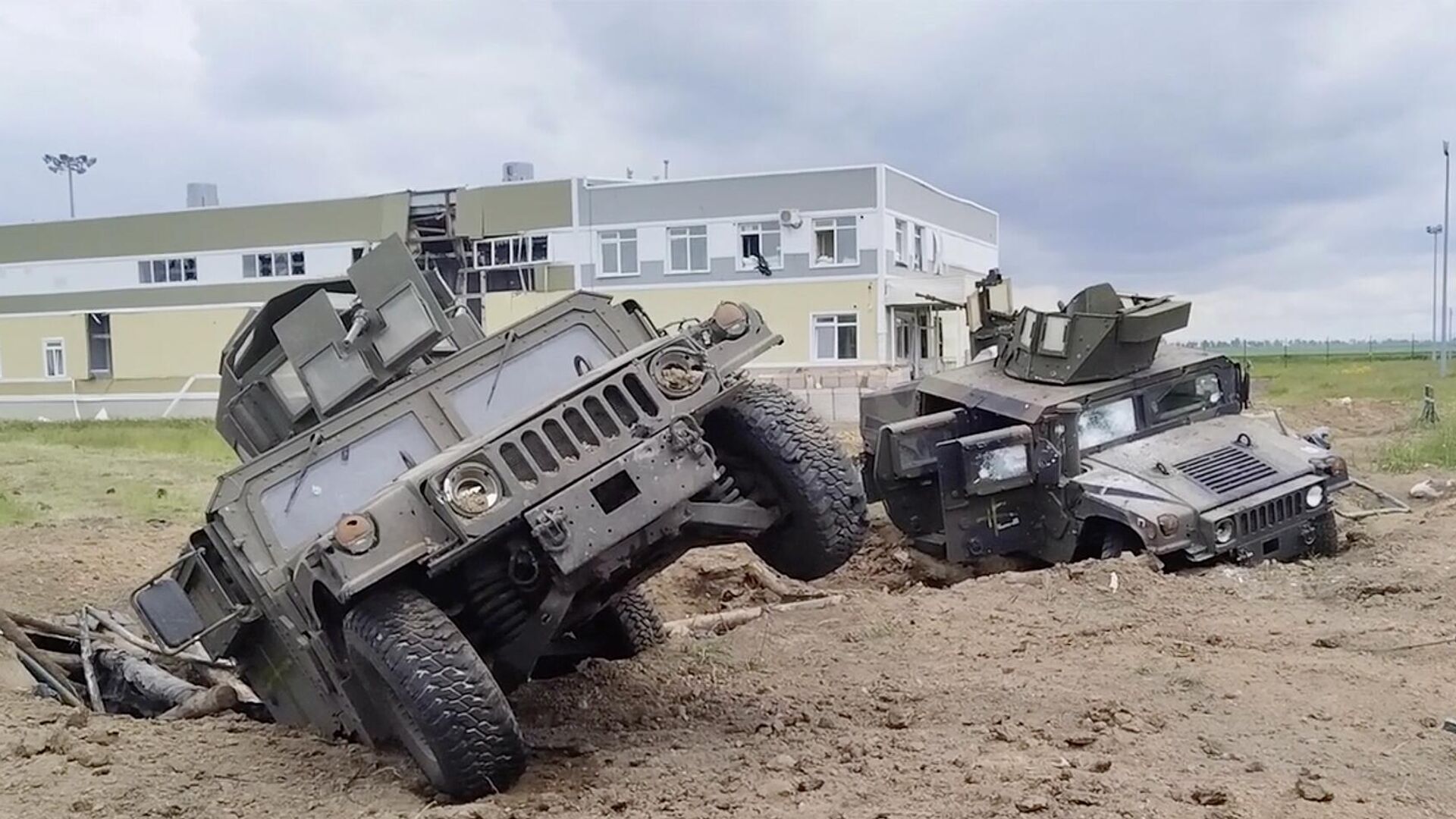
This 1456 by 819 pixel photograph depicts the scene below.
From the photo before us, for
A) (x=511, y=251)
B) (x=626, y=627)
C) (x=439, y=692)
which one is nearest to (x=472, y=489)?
(x=439, y=692)

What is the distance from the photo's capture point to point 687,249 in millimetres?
31438

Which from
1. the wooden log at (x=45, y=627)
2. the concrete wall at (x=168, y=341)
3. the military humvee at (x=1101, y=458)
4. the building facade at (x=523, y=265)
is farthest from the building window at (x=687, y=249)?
the wooden log at (x=45, y=627)

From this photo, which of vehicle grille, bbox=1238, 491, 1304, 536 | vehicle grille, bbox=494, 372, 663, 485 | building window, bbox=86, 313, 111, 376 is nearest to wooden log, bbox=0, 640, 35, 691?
vehicle grille, bbox=494, 372, 663, 485

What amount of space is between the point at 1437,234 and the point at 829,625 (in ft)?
150

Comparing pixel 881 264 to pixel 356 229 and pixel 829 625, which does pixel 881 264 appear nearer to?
pixel 356 229

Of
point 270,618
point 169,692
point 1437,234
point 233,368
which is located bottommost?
point 169,692

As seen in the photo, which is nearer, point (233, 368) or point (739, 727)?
point (739, 727)

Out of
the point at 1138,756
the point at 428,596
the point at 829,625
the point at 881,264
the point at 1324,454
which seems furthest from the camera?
the point at 881,264

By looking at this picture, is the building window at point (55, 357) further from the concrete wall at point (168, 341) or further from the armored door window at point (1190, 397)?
the armored door window at point (1190, 397)

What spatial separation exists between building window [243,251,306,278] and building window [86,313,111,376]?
16.5 ft

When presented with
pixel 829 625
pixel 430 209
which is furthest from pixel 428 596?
pixel 430 209

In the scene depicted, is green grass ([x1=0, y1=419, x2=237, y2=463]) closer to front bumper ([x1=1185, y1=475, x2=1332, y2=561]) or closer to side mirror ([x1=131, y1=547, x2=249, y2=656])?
side mirror ([x1=131, y1=547, x2=249, y2=656])

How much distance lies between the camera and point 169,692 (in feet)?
25.8

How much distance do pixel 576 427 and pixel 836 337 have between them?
25746 millimetres
